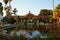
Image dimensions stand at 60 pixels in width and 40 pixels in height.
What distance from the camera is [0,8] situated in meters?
37.9

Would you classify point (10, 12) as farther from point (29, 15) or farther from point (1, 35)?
point (1, 35)

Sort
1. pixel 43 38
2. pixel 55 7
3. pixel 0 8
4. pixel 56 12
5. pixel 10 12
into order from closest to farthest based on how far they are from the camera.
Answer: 1. pixel 43 38
2. pixel 56 12
3. pixel 55 7
4. pixel 0 8
5. pixel 10 12

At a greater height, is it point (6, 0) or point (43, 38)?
point (6, 0)

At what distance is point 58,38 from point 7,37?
1987 mm

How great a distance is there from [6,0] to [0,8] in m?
4.55

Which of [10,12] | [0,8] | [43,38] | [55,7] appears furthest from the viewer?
[10,12]

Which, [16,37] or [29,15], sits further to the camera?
[29,15]

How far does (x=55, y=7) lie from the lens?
28.0m

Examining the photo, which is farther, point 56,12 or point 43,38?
point 56,12

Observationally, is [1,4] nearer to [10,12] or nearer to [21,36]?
[10,12]

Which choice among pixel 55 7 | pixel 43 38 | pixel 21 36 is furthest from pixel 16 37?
pixel 55 7

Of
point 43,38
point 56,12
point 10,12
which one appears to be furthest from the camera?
point 10,12

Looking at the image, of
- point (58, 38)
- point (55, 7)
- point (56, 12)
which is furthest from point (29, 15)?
point (58, 38)

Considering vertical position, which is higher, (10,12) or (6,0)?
(6,0)
